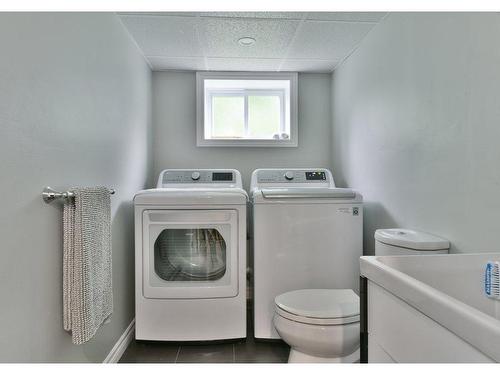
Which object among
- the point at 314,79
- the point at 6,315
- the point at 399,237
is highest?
the point at 314,79

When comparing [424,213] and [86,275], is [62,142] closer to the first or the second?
[86,275]

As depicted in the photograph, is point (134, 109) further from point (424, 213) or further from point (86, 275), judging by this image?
point (424, 213)

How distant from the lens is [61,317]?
127 cm

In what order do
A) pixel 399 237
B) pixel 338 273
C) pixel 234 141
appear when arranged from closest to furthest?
pixel 399 237 → pixel 338 273 → pixel 234 141

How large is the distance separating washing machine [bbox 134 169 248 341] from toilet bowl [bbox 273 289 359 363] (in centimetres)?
45

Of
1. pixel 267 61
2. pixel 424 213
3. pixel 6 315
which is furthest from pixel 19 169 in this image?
pixel 267 61

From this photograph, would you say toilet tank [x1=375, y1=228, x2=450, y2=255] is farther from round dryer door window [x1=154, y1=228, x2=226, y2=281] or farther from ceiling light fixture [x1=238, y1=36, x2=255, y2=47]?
ceiling light fixture [x1=238, y1=36, x2=255, y2=47]

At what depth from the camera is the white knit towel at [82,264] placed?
1244mm

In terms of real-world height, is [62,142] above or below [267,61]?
below

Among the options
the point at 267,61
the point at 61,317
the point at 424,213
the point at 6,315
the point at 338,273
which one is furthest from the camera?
the point at 267,61

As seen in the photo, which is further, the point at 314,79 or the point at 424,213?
the point at 314,79

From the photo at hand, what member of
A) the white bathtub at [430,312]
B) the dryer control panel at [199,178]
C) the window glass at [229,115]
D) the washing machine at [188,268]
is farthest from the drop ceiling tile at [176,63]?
the white bathtub at [430,312]

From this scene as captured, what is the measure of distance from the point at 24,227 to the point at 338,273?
1.70 meters

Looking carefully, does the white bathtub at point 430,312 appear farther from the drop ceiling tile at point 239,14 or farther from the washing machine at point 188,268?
the drop ceiling tile at point 239,14
